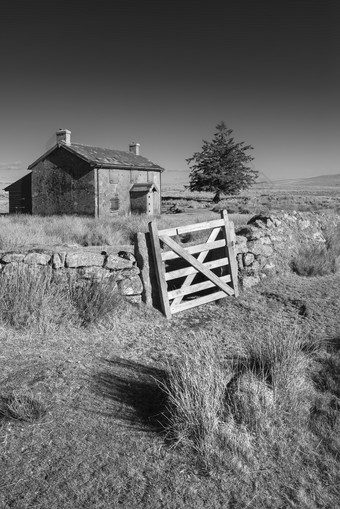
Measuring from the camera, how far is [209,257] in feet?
30.0

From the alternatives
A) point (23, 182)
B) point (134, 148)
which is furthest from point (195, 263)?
point (134, 148)

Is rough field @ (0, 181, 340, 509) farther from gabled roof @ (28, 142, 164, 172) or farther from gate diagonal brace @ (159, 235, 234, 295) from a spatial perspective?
gabled roof @ (28, 142, 164, 172)

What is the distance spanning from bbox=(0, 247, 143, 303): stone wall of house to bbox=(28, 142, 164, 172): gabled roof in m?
17.2

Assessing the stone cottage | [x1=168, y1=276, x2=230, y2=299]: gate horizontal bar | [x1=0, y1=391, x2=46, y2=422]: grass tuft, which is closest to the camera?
[x1=0, y1=391, x2=46, y2=422]: grass tuft

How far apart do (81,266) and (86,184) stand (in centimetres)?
1786

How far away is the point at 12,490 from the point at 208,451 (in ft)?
5.15

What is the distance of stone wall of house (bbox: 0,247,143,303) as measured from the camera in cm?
642

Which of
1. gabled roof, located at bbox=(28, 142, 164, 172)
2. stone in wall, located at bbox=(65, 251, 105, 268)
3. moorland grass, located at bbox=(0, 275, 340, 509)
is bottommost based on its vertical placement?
moorland grass, located at bbox=(0, 275, 340, 509)

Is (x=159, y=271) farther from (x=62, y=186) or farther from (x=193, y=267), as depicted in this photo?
(x=62, y=186)

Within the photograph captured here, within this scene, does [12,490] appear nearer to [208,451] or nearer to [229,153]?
[208,451]

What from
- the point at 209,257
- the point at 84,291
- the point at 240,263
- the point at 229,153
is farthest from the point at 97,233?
the point at 229,153

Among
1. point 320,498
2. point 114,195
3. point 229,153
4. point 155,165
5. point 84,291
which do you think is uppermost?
point 229,153

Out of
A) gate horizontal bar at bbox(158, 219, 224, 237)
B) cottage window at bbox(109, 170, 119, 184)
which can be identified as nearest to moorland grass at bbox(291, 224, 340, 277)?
gate horizontal bar at bbox(158, 219, 224, 237)

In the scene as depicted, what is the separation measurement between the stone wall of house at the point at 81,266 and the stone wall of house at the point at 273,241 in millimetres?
2694
